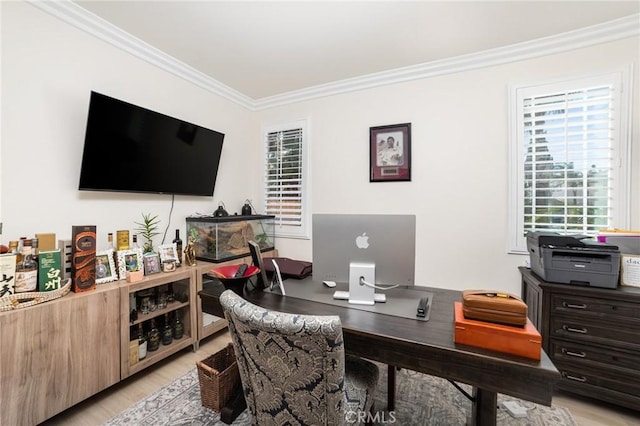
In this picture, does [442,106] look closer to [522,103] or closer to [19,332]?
[522,103]

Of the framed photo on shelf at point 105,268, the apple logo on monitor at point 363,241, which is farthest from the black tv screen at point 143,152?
the apple logo on monitor at point 363,241

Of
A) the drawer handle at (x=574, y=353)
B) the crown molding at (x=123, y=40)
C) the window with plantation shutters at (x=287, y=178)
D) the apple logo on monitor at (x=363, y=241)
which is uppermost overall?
the crown molding at (x=123, y=40)

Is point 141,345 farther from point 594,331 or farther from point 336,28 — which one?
point 594,331

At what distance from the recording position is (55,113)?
1870mm

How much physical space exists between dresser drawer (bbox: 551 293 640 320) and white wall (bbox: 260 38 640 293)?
551 millimetres

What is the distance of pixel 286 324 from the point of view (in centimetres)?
87

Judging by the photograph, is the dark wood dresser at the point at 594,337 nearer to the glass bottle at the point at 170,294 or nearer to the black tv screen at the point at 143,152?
the glass bottle at the point at 170,294

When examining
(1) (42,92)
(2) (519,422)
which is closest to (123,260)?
(1) (42,92)

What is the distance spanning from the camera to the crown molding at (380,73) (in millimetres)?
1952

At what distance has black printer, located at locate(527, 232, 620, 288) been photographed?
171cm

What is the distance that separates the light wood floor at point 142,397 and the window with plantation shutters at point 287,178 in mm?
1779

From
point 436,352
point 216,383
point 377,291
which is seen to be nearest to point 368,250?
point 377,291

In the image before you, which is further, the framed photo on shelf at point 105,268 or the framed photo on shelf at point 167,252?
the framed photo on shelf at point 167,252

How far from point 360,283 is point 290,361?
58cm
